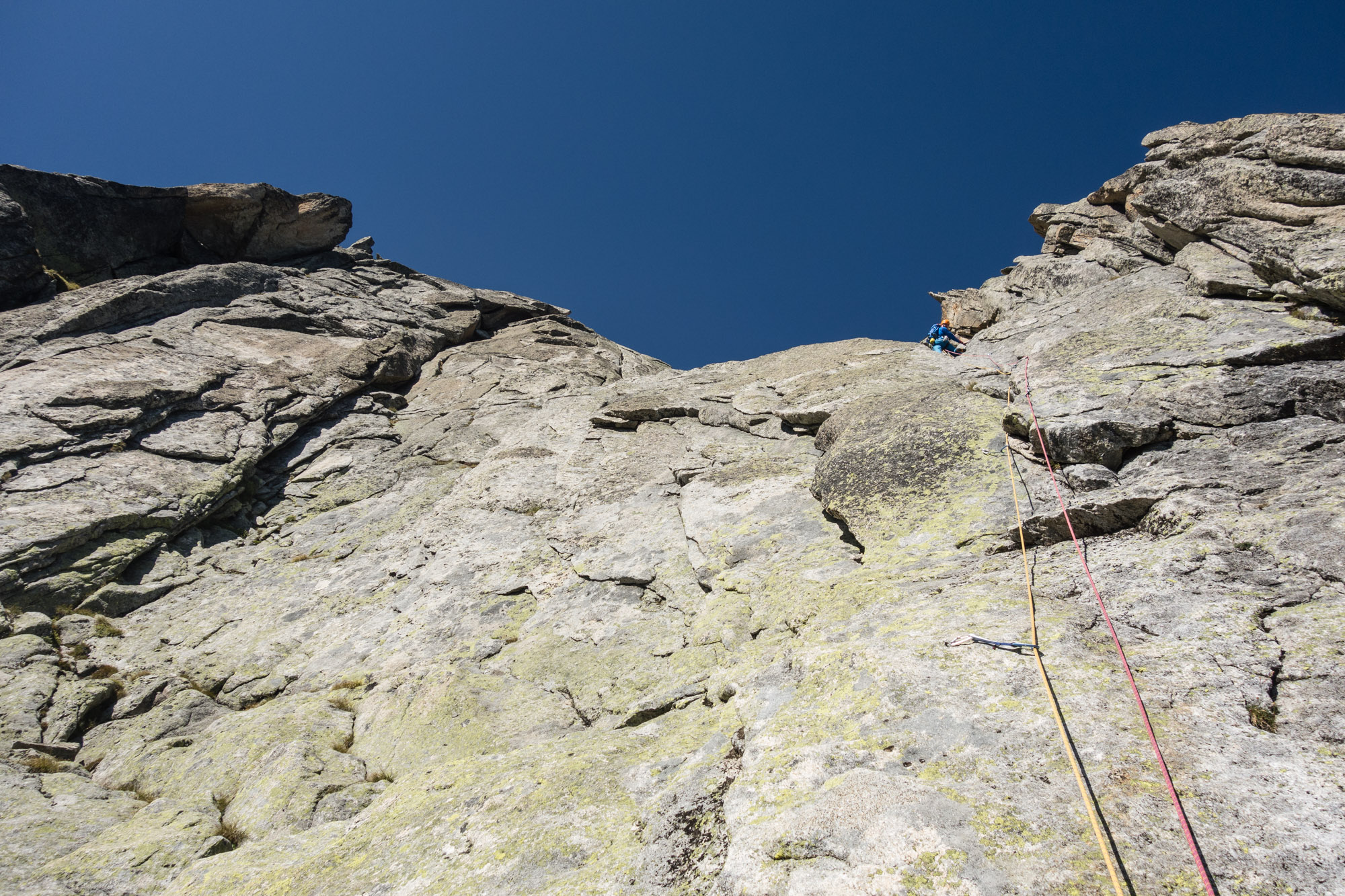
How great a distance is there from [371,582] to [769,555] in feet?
24.6

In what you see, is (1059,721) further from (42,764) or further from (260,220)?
(260,220)

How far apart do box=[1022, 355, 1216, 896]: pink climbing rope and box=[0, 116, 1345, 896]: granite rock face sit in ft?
0.22

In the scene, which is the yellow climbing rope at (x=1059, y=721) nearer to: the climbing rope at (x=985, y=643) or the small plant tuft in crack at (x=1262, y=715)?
the climbing rope at (x=985, y=643)

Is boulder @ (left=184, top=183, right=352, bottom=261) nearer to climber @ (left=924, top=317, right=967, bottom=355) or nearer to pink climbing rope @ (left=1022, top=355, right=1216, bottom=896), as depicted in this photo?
climber @ (left=924, top=317, right=967, bottom=355)

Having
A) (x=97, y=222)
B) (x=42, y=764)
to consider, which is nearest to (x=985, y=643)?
(x=42, y=764)

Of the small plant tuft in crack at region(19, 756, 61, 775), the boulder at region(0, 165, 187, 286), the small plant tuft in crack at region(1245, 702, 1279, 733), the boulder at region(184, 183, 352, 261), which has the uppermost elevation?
the boulder at region(184, 183, 352, 261)

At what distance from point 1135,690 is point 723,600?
5.33 m

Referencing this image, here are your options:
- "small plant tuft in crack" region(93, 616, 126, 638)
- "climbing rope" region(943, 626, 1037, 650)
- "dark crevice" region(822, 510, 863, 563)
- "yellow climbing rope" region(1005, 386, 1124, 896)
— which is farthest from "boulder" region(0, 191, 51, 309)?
"yellow climbing rope" region(1005, 386, 1124, 896)

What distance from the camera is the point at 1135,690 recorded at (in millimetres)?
5086

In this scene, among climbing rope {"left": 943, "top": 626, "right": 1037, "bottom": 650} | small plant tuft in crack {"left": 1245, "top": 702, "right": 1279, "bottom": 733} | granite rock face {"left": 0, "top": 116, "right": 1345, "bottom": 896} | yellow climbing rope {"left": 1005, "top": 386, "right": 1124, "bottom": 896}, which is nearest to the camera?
yellow climbing rope {"left": 1005, "top": 386, "right": 1124, "bottom": 896}

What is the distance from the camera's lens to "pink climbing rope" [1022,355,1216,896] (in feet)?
12.7

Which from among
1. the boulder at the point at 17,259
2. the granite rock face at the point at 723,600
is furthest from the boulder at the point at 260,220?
the granite rock face at the point at 723,600

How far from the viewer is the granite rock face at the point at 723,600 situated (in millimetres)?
4867

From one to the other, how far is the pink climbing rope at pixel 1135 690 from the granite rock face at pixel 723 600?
7 cm
